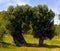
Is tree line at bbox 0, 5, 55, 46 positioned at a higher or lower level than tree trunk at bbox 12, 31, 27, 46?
higher

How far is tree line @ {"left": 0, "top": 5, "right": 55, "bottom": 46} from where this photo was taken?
55688mm

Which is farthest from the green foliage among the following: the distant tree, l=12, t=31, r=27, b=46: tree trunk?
l=12, t=31, r=27, b=46: tree trunk

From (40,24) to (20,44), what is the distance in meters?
7.06

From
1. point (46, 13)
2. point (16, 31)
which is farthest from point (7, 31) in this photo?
point (46, 13)

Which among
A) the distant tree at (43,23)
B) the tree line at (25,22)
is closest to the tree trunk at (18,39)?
the tree line at (25,22)

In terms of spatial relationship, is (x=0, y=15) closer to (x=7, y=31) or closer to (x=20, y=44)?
(x=7, y=31)

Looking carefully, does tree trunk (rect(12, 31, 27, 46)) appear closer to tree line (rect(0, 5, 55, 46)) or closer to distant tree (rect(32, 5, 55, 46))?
tree line (rect(0, 5, 55, 46))

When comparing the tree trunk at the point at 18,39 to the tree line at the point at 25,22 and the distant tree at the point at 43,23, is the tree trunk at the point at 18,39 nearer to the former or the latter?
the tree line at the point at 25,22

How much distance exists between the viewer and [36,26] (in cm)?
5738

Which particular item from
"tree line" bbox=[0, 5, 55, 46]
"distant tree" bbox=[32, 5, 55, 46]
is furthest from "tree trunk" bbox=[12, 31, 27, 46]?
"distant tree" bbox=[32, 5, 55, 46]

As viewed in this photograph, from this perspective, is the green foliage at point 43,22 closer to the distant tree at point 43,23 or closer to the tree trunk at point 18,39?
the distant tree at point 43,23

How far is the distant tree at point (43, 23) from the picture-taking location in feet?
185

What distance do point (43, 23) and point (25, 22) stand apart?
451 centimetres

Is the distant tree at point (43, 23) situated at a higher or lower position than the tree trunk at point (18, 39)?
higher
